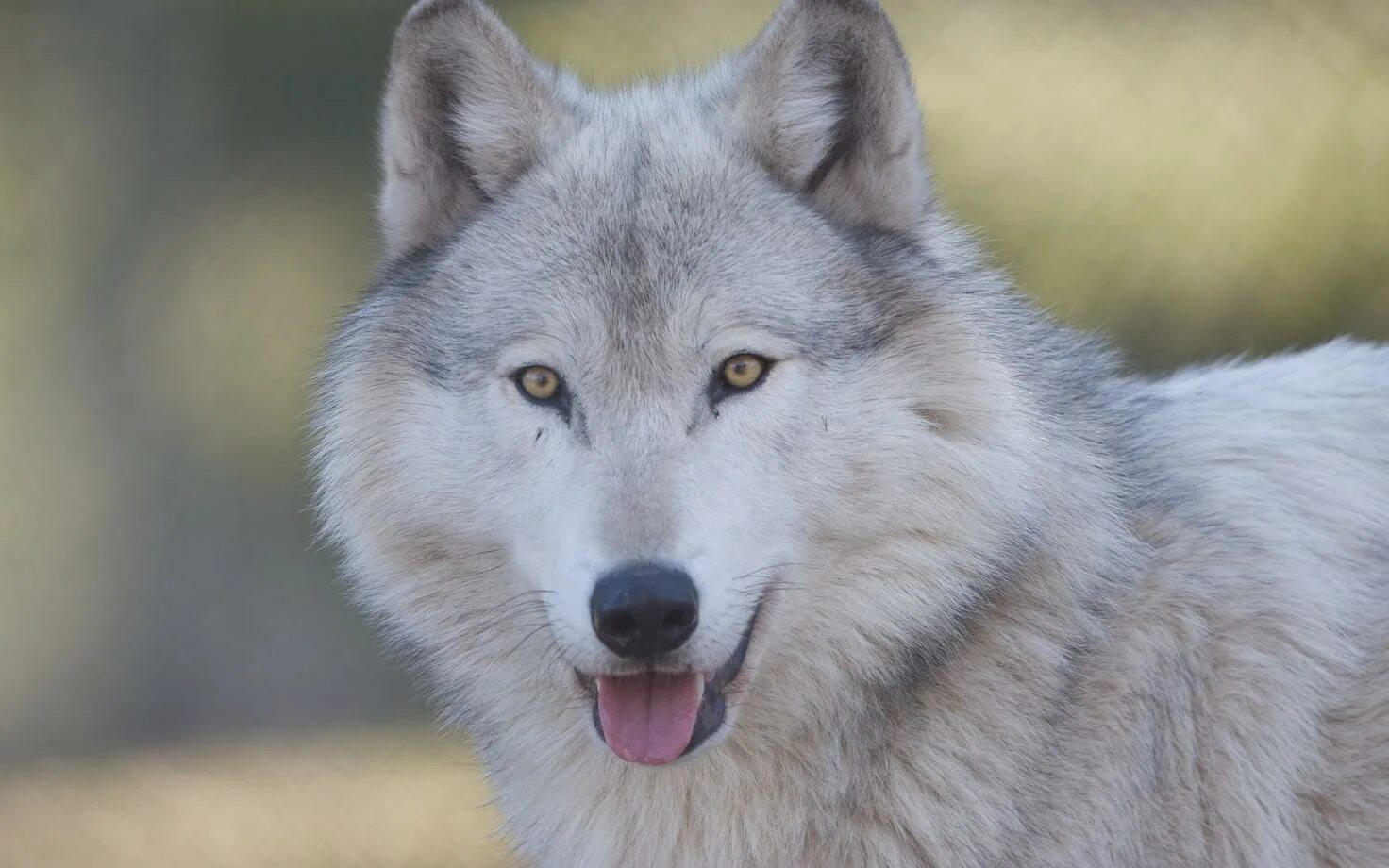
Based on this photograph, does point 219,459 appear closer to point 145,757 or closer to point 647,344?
point 145,757

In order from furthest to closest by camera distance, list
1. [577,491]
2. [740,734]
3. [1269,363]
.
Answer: [1269,363] < [740,734] < [577,491]

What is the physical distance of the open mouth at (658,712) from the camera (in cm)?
249

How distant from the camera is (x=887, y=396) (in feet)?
8.94

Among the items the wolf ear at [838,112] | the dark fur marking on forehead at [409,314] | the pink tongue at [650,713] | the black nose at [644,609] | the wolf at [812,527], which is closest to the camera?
the black nose at [644,609]

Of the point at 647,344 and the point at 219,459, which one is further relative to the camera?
the point at 219,459

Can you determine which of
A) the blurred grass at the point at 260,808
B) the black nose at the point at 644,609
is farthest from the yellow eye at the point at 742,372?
the blurred grass at the point at 260,808

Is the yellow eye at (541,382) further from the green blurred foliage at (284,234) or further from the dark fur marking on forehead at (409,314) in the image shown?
the green blurred foliage at (284,234)

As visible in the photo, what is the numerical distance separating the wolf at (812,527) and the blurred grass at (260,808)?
248 cm

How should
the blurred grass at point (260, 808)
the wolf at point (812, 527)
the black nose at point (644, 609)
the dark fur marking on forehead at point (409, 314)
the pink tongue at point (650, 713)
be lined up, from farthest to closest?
the blurred grass at point (260, 808), the dark fur marking on forehead at point (409, 314), the wolf at point (812, 527), the pink tongue at point (650, 713), the black nose at point (644, 609)

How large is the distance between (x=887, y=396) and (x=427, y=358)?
0.92 meters

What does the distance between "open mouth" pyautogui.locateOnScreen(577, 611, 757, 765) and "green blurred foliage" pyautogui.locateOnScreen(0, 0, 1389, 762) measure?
3.13m

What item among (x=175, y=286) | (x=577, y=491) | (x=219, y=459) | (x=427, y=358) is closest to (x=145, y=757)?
(x=219, y=459)

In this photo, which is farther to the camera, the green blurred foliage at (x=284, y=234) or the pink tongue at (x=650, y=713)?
the green blurred foliage at (x=284, y=234)

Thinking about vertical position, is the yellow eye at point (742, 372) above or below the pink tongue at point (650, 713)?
above
